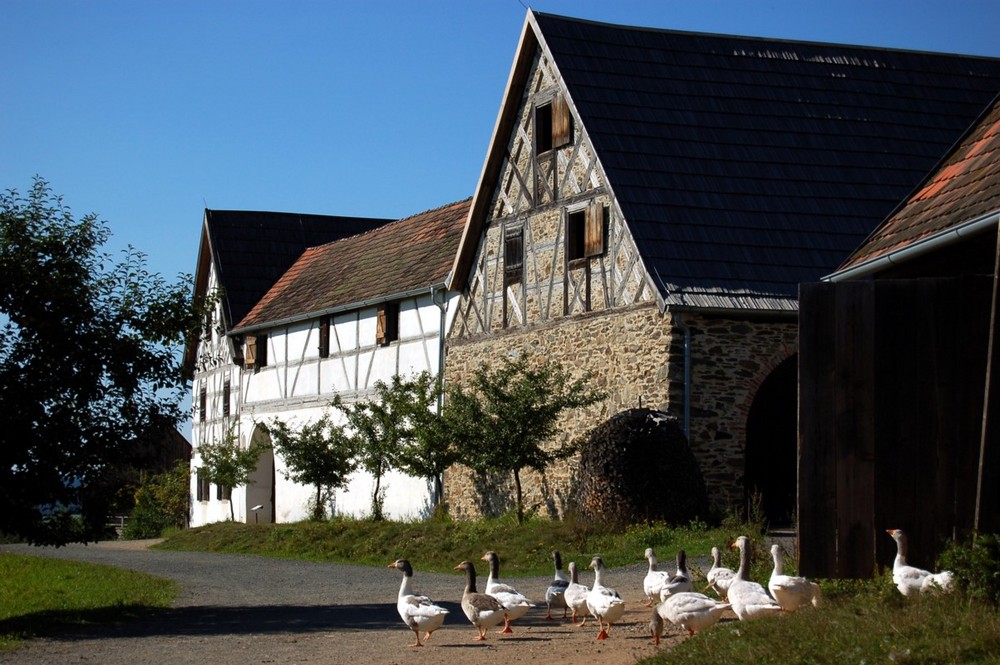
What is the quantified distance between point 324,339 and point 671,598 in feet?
76.8

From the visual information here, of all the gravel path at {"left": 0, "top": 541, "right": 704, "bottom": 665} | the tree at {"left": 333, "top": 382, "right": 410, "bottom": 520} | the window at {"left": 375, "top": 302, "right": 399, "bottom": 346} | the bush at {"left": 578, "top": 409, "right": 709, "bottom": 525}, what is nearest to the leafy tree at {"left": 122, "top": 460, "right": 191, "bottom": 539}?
the window at {"left": 375, "top": 302, "right": 399, "bottom": 346}

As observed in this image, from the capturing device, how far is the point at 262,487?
37656 mm

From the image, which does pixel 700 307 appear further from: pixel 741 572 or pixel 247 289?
pixel 247 289

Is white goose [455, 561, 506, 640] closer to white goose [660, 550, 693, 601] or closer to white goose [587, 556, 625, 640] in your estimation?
white goose [587, 556, 625, 640]

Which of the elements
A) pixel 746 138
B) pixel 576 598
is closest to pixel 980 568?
pixel 576 598

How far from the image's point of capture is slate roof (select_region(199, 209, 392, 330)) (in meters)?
40.5

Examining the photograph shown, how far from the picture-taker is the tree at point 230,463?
35.5 meters

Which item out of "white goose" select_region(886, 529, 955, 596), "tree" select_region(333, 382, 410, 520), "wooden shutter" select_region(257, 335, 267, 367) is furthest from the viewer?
"wooden shutter" select_region(257, 335, 267, 367)

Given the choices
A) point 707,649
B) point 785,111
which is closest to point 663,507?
point 785,111

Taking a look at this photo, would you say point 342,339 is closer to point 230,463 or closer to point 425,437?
point 230,463

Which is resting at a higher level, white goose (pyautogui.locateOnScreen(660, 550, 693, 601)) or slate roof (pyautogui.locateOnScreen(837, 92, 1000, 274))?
slate roof (pyautogui.locateOnScreen(837, 92, 1000, 274))

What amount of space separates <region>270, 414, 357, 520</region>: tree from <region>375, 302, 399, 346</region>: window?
217 centimetres

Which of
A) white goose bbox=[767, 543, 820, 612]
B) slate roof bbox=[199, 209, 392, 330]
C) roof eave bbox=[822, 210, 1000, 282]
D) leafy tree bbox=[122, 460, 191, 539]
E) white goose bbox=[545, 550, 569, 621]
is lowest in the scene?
leafy tree bbox=[122, 460, 191, 539]

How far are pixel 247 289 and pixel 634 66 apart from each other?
18.4 meters
